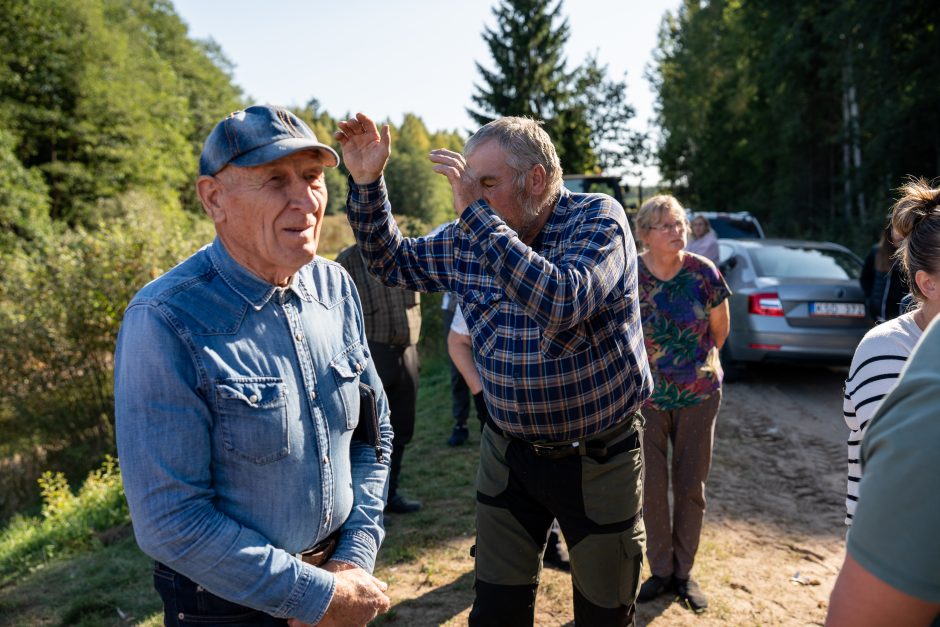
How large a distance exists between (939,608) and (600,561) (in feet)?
5.01

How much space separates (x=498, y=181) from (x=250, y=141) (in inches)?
33.7

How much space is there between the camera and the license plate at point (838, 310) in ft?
25.4

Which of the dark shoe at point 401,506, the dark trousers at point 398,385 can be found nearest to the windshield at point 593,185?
the dark trousers at point 398,385

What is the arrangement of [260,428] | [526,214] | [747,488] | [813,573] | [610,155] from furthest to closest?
[610,155], [747,488], [813,573], [526,214], [260,428]

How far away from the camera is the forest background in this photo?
34.3ft

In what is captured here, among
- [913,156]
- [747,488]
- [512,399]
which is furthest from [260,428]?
[913,156]

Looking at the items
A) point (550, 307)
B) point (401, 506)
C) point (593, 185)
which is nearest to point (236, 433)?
point (550, 307)

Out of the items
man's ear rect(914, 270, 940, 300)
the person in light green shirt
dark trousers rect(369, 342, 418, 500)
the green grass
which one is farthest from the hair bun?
dark trousers rect(369, 342, 418, 500)

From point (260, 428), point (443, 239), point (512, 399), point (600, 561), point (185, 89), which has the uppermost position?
point (185, 89)

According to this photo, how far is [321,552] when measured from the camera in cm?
178

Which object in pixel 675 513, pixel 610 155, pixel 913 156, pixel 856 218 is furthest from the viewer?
pixel 610 155

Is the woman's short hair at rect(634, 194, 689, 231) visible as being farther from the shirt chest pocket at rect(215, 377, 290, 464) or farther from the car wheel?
the car wheel

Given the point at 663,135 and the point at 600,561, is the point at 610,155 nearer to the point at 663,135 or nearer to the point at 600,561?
the point at 663,135

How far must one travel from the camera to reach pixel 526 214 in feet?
7.50
